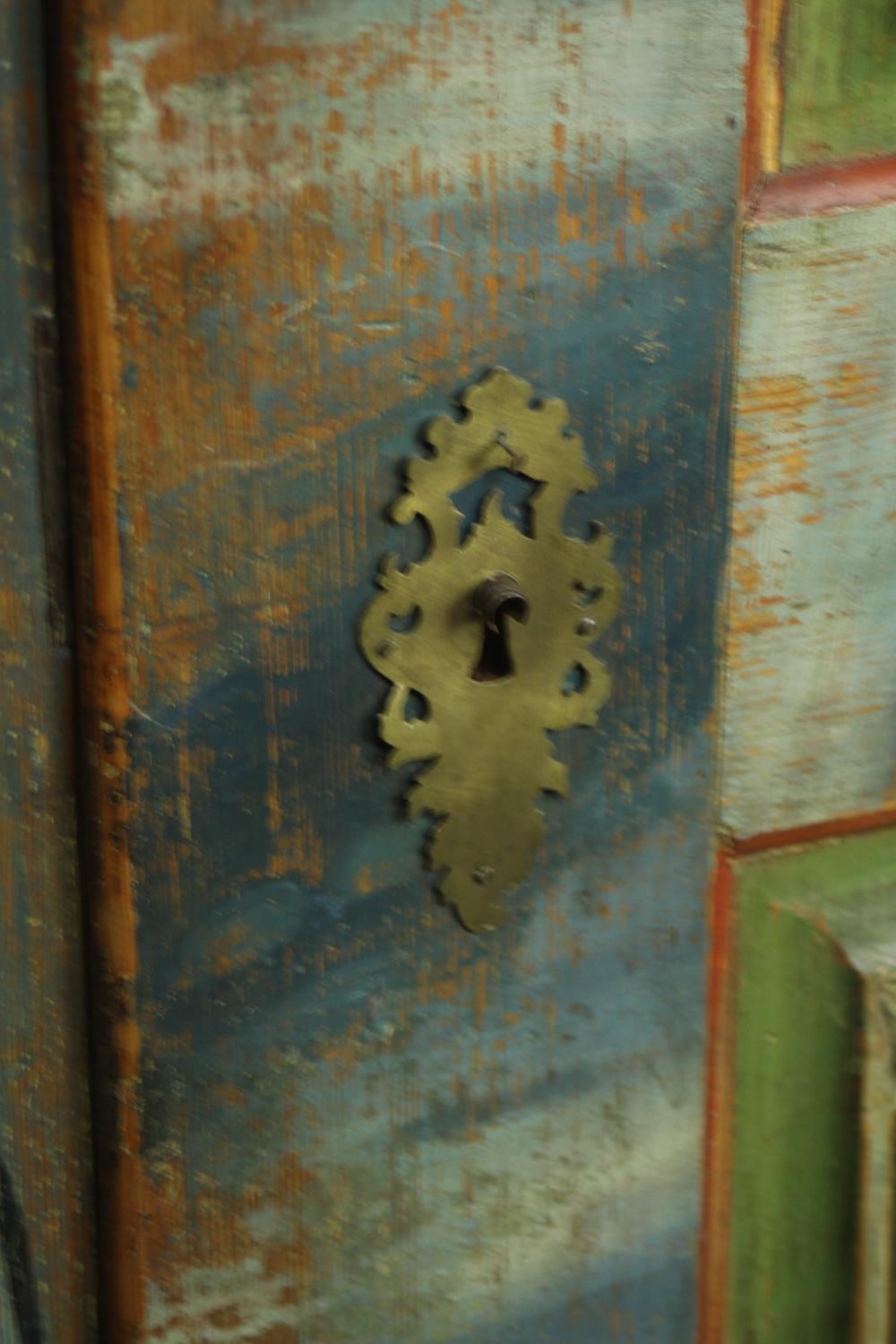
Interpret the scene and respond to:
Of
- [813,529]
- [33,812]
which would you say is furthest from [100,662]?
[813,529]

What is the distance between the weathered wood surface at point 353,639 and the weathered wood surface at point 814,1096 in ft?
0.13

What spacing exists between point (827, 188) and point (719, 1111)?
0.42 meters

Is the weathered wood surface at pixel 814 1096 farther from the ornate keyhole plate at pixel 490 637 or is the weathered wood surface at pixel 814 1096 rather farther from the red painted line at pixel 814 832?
the ornate keyhole plate at pixel 490 637

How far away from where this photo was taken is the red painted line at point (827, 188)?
2.45ft

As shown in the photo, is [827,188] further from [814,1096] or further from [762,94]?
[814,1096]

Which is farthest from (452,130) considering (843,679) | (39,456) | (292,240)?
(843,679)

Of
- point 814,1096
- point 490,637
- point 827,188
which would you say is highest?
point 827,188

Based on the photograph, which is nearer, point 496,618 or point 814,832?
point 496,618

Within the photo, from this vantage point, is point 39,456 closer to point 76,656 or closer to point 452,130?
point 76,656

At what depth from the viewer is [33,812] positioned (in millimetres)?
680

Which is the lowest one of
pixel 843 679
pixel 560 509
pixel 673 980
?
pixel 673 980

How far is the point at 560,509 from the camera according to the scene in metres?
0.72

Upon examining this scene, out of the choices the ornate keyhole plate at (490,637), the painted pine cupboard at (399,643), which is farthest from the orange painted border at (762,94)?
the ornate keyhole plate at (490,637)

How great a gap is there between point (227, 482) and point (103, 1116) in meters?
0.26
